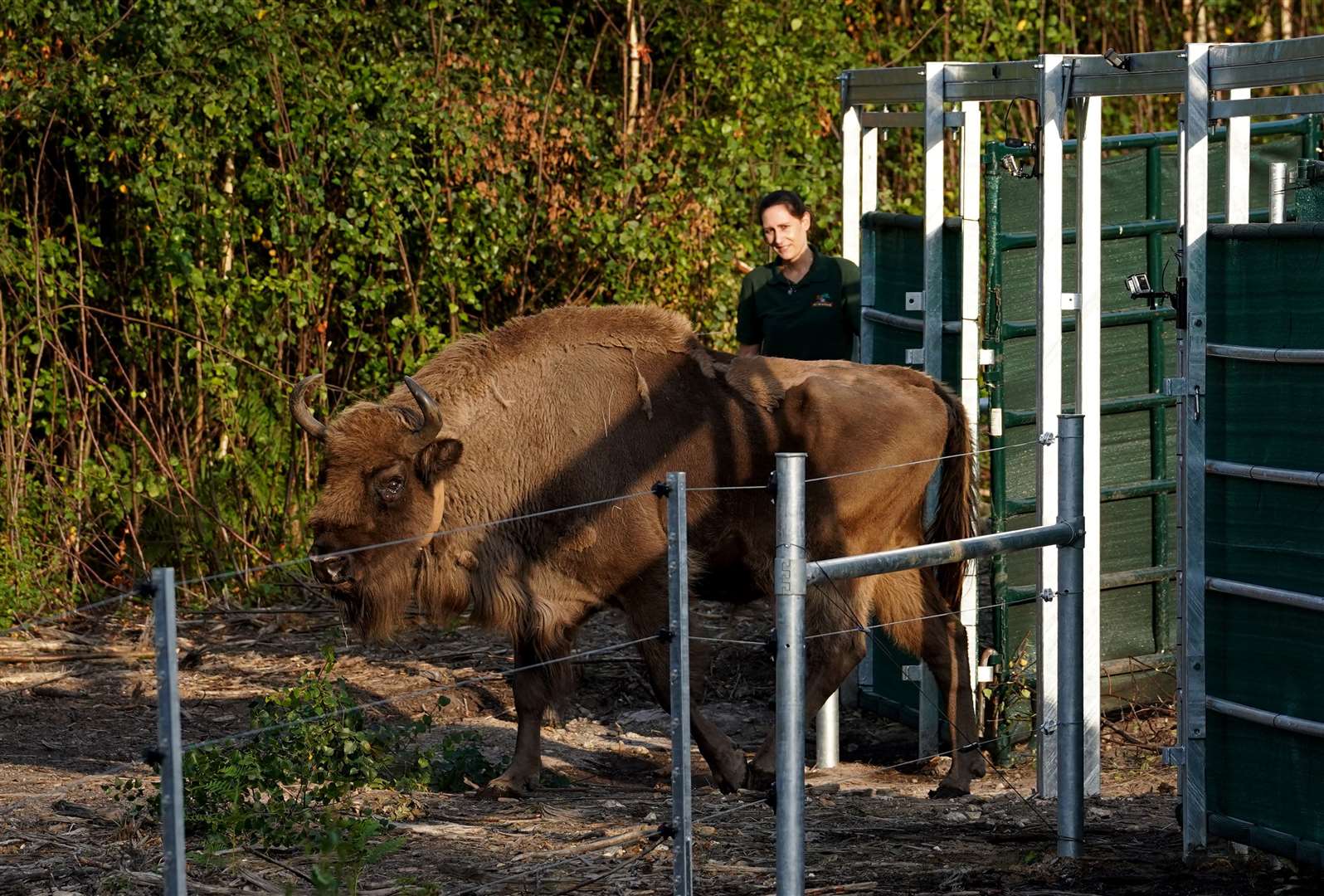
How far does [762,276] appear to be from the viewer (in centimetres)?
905

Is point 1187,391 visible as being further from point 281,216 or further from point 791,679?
point 281,216

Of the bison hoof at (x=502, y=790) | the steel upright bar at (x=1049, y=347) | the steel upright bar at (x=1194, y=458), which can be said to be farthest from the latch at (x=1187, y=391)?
the bison hoof at (x=502, y=790)

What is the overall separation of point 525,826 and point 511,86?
283 inches

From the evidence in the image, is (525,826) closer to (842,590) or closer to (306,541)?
(842,590)

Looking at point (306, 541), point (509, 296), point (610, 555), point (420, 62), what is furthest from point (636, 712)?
point (420, 62)

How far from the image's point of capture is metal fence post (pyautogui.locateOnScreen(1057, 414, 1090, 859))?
230 inches

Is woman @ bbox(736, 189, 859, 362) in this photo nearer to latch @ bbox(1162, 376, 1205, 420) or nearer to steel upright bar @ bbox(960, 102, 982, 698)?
steel upright bar @ bbox(960, 102, 982, 698)

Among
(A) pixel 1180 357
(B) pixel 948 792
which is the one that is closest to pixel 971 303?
(A) pixel 1180 357

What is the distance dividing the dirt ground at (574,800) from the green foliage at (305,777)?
0.12m

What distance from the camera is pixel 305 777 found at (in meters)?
6.66

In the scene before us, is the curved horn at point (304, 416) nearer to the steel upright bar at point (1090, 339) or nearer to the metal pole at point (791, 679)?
the steel upright bar at point (1090, 339)

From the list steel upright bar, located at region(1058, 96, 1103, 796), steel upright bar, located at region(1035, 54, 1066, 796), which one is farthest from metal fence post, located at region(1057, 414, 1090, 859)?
steel upright bar, located at region(1058, 96, 1103, 796)

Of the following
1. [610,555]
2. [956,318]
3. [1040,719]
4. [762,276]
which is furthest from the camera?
[762,276]

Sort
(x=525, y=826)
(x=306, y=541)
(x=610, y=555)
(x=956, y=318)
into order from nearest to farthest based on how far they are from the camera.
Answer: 1. (x=525, y=826)
2. (x=610, y=555)
3. (x=956, y=318)
4. (x=306, y=541)
